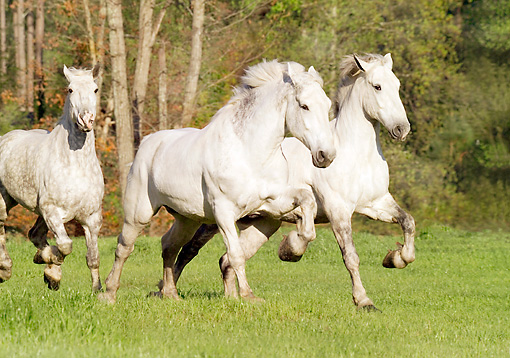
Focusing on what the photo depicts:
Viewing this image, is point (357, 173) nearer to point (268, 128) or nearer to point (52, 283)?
point (268, 128)

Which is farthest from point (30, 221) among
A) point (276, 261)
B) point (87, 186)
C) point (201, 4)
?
point (87, 186)

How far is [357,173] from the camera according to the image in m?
9.88

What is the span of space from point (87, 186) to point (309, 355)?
16.0ft

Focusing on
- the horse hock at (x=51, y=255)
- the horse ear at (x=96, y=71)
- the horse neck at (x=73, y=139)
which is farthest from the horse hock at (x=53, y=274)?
the horse ear at (x=96, y=71)

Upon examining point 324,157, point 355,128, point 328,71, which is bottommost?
point 328,71

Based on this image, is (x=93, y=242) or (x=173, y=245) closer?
(x=173, y=245)

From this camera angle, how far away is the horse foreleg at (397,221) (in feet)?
32.0

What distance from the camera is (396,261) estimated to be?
9.80 metres

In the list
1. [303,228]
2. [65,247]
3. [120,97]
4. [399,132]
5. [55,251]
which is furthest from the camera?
[120,97]

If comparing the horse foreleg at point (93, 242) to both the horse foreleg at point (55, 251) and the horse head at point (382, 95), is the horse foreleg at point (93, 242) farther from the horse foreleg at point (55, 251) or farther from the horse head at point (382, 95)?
the horse head at point (382, 95)

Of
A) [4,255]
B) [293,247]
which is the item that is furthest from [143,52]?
[293,247]

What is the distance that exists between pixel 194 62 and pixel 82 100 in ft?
50.5

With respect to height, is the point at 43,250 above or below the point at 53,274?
above

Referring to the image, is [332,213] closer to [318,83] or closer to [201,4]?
[318,83]
